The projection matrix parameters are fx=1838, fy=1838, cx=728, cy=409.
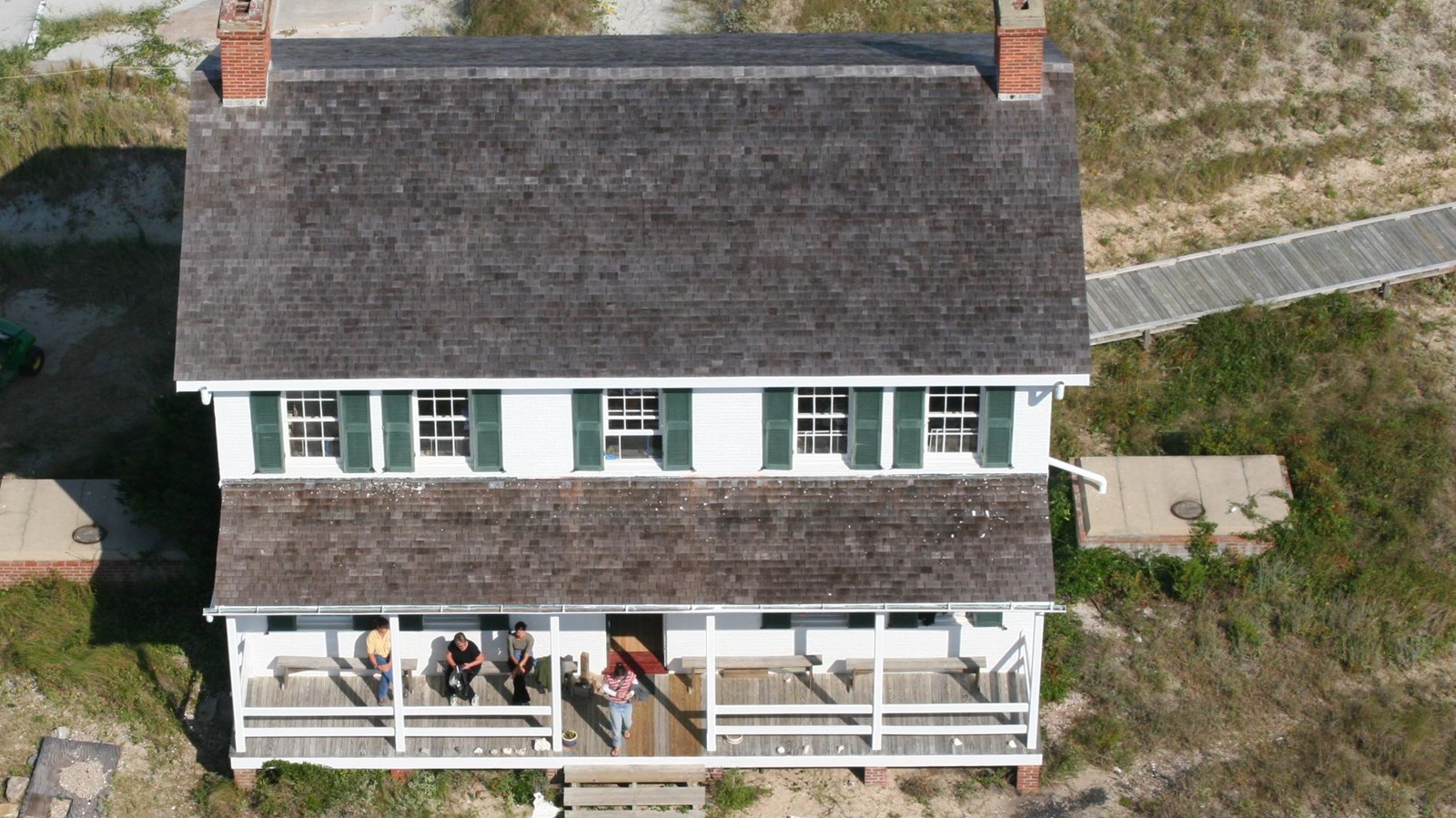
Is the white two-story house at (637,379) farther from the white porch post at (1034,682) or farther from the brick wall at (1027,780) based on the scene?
the brick wall at (1027,780)

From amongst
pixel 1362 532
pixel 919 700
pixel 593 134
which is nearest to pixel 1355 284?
pixel 1362 532

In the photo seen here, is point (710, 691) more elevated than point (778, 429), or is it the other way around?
point (778, 429)

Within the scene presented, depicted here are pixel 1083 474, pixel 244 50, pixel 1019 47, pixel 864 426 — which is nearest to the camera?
pixel 864 426

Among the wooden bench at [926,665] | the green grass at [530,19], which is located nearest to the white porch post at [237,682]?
the wooden bench at [926,665]

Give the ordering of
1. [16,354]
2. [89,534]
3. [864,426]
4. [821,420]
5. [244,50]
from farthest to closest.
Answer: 1. [16,354]
2. [89,534]
3. [821,420]
4. [244,50]
5. [864,426]

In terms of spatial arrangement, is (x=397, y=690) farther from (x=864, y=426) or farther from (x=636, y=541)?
(x=864, y=426)

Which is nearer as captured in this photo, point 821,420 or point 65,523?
point 821,420

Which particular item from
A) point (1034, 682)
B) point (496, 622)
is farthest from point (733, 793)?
point (1034, 682)

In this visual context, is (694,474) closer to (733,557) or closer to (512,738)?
(733,557)

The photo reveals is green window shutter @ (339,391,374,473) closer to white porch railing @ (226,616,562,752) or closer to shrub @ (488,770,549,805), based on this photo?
white porch railing @ (226,616,562,752)
